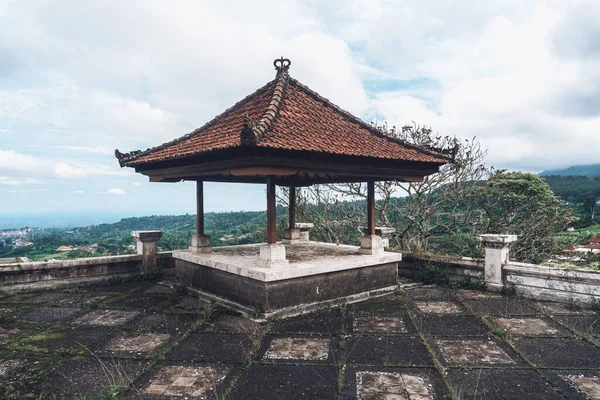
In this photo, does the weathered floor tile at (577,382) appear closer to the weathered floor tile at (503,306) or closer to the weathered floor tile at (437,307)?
the weathered floor tile at (503,306)

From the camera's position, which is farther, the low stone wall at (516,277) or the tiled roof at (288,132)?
the low stone wall at (516,277)

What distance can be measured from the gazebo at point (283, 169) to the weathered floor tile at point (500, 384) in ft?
9.50

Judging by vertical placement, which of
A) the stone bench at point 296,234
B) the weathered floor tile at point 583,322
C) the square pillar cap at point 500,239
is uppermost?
the square pillar cap at point 500,239

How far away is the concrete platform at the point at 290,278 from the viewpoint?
600 cm

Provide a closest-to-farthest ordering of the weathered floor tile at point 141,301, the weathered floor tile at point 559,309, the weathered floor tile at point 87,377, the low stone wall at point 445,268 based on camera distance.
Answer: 1. the weathered floor tile at point 87,377
2. the weathered floor tile at point 559,309
3. the weathered floor tile at point 141,301
4. the low stone wall at point 445,268

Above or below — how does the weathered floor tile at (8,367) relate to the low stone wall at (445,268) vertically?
below

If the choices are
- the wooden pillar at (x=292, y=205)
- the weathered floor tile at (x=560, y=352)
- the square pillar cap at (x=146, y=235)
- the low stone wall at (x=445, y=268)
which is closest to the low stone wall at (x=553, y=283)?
the low stone wall at (x=445, y=268)

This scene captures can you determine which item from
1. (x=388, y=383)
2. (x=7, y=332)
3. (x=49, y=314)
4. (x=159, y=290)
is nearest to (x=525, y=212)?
(x=388, y=383)

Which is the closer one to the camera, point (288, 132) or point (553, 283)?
point (288, 132)

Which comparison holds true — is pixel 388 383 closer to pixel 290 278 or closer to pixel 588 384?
pixel 588 384

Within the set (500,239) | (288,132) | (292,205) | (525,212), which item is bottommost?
(500,239)

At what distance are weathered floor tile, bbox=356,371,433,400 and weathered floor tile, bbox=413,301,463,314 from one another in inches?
102

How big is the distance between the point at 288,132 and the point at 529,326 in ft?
15.6

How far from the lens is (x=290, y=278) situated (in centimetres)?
612
